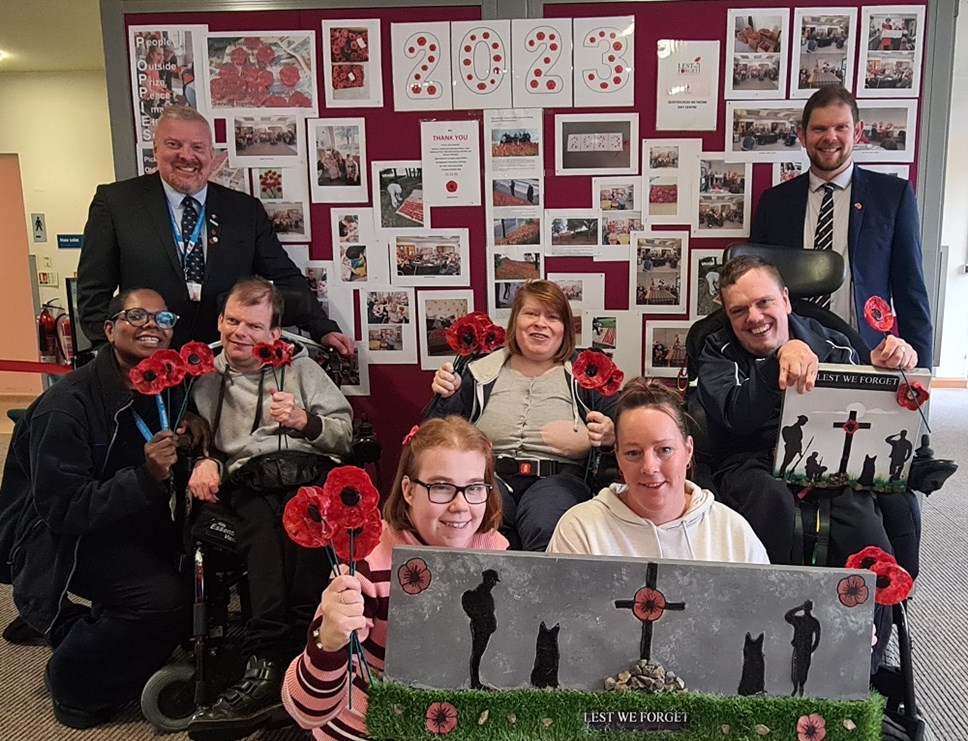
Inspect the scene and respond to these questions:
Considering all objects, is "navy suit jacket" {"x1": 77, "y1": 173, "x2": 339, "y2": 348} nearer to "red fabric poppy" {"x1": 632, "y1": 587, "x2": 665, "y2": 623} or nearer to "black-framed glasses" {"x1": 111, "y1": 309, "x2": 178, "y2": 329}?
"black-framed glasses" {"x1": 111, "y1": 309, "x2": 178, "y2": 329}

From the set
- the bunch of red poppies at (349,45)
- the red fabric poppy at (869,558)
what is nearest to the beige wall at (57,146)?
the bunch of red poppies at (349,45)

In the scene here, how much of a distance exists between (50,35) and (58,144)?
1193mm

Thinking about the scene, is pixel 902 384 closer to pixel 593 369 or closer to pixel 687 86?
pixel 593 369

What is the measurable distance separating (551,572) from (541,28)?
247cm

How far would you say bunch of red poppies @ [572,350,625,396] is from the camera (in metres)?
2.32

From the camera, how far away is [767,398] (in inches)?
85.1

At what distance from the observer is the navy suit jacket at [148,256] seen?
2.81 m

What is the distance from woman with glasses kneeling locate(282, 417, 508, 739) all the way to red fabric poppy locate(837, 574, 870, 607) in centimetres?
61

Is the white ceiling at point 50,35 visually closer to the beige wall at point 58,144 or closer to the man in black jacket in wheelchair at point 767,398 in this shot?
the beige wall at point 58,144

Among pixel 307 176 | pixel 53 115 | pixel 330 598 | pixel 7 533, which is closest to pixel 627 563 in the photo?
pixel 330 598

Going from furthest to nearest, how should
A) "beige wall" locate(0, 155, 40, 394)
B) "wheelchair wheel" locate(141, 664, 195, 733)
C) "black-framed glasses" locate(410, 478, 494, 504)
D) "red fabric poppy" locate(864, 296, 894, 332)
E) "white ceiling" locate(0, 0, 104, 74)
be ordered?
"beige wall" locate(0, 155, 40, 394) → "white ceiling" locate(0, 0, 104, 74) → "wheelchair wheel" locate(141, 664, 195, 733) → "red fabric poppy" locate(864, 296, 894, 332) → "black-framed glasses" locate(410, 478, 494, 504)

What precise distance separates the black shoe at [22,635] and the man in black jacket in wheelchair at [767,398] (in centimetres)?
247

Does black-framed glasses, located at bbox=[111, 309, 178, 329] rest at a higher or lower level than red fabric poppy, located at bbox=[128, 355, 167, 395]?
higher

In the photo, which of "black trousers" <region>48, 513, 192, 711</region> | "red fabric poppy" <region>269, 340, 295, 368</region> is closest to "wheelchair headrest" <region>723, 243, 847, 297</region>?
"red fabric poppy" <region>269, 340, 295, 368</region>
